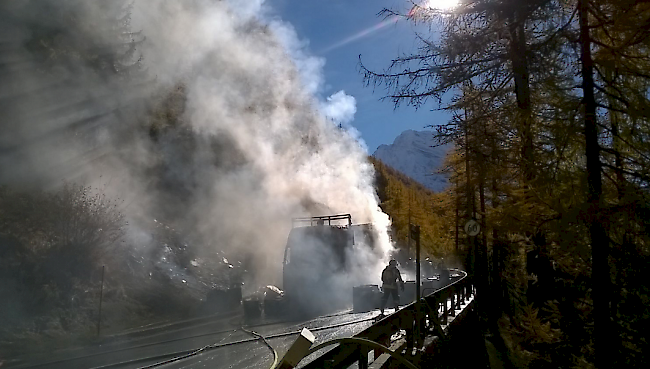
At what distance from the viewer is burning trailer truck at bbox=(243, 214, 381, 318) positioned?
57.0 feet

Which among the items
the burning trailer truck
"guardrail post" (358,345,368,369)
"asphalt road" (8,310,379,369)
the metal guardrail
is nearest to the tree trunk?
the metal guardrail

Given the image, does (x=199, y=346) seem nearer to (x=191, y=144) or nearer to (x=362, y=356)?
(x=362, y=356)

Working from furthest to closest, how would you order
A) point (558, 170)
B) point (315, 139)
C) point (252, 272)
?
1. point (315, 139)
2. point (252, 272)
3. point (558, 170)

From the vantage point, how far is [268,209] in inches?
1126

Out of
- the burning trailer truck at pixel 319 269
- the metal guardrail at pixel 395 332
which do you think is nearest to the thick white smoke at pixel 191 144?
the burning trailer truck at pixel 319 269

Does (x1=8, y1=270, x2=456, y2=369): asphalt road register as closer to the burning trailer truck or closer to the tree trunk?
the burning trailer truck

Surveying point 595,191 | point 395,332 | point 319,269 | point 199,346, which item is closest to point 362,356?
point 395,332

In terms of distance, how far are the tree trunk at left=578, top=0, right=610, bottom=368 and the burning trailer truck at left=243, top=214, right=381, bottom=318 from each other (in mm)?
12198

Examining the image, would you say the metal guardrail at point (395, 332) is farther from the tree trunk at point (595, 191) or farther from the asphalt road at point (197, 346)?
the asphalt road at point (197, 346)

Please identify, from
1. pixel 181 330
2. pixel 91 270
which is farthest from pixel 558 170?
pixel 91 270

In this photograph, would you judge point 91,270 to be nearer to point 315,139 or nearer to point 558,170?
point 558,170

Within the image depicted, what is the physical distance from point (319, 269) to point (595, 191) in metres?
15.1

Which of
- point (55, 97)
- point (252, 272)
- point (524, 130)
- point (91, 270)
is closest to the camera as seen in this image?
point (524, 130)

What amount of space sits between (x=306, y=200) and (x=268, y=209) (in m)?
2.43
